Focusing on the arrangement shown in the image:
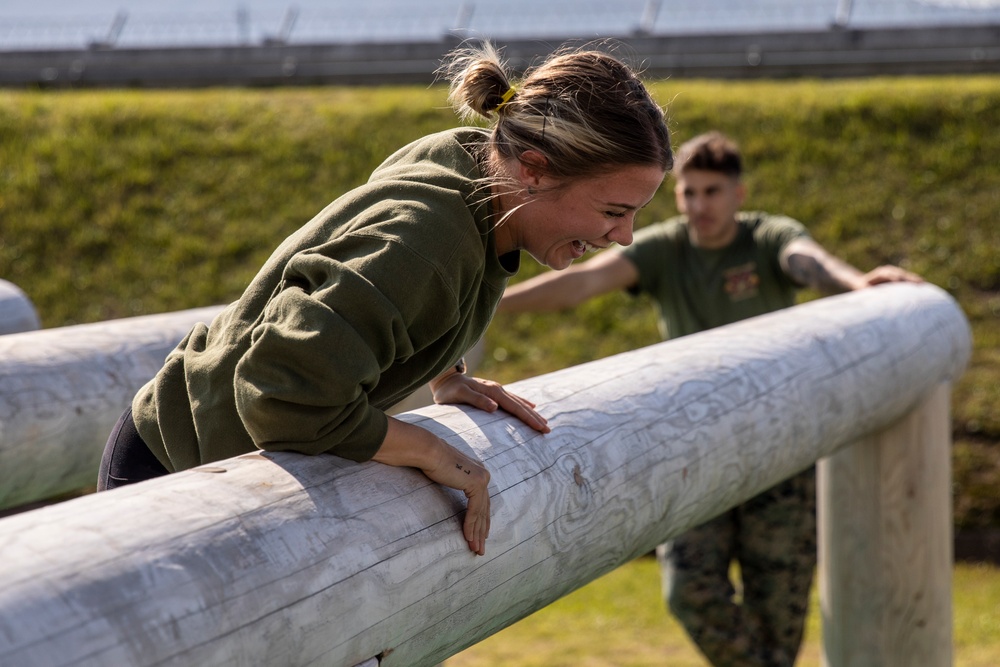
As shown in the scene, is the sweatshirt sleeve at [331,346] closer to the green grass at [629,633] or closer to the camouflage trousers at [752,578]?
the camouflage trousers at [752,578]

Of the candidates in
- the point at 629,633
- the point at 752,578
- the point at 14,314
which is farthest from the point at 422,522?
the point at 629,633

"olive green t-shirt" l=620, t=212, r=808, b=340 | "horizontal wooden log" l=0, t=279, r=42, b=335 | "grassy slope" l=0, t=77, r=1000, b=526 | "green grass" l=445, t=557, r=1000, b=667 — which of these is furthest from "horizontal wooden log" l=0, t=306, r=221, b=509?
"grassy slope" l=0, t=77, r=1000, b=526

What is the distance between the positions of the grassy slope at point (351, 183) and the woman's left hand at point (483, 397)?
5.51 metres

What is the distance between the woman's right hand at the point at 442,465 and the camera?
55.0 inches

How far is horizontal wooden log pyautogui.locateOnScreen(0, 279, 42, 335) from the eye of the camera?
330 centimetres

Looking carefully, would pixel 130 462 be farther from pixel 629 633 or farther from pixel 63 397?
pixel 629 633

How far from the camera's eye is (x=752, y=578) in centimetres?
397

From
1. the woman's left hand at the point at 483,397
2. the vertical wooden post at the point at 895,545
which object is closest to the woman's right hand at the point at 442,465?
the woman's left hand at the point at 483,397

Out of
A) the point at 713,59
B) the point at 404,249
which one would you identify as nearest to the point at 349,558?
the point at 404,249

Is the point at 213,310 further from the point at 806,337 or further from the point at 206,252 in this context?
the point at 206,252

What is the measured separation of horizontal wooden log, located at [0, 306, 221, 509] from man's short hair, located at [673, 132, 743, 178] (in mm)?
2228

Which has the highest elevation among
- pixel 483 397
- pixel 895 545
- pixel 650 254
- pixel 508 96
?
pixel 508 96

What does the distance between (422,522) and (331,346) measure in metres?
0.25

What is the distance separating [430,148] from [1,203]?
328 inches
